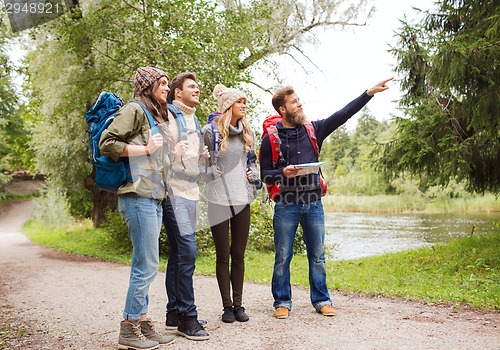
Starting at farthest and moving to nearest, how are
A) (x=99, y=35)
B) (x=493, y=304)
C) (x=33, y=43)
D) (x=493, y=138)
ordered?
1. (x=33, y=43)
2. (x=99, y=35)
3. (x=493, y=138)
4. (x=493, y=304)

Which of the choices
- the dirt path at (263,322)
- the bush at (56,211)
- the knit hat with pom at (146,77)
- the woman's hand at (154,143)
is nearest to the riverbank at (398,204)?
the bush at (56,211)

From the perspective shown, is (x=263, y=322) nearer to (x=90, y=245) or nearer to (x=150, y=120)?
(x=150, y=120)

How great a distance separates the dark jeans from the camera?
4.32 metres

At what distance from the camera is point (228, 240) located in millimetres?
4379

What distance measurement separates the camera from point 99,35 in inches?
406

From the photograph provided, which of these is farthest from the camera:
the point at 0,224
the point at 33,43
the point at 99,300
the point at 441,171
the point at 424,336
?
the point at 0,224

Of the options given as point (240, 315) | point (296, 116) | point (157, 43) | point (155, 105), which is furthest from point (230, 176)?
point (157, 43)

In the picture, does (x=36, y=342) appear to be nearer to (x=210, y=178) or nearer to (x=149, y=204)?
(x=149, y=204)

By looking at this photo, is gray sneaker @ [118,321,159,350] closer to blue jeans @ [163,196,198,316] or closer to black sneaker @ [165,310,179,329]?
blue jeans @ [163,196,198,316]

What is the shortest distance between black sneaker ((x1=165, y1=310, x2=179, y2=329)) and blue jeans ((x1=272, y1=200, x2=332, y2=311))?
924mm

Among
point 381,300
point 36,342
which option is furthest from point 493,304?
point 36,342

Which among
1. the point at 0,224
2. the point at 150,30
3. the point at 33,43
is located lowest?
the point at 0,224

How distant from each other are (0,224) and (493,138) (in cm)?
2692

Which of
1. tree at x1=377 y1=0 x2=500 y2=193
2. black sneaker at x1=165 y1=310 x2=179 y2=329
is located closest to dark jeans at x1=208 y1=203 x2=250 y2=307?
black sneaker at x1=165 y1=310 x2=179 y2=329
